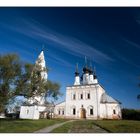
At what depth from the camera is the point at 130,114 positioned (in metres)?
28.7

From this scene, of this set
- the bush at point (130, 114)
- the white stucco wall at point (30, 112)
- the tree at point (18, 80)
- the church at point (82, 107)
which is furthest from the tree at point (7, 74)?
the bush at point (130, 114)

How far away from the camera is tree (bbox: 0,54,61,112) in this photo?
41.2 ft

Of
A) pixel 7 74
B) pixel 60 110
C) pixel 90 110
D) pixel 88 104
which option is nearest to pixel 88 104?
pixel 88 104

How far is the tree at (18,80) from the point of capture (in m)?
12.6

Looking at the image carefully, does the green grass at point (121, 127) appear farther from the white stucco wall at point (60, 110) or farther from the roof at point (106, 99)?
the white stucco wall at point (60, 110)

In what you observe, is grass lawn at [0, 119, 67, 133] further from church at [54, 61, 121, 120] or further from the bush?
the bush

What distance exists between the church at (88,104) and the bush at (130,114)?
857mm

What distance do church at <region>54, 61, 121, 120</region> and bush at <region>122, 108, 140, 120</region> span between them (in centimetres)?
86

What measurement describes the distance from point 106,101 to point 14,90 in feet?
64.5

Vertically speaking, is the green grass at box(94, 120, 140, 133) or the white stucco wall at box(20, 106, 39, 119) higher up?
the white stucco wall at box(20, 106, 39, 119)

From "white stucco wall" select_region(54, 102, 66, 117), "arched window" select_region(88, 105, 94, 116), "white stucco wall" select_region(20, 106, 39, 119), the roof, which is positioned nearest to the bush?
the roof
